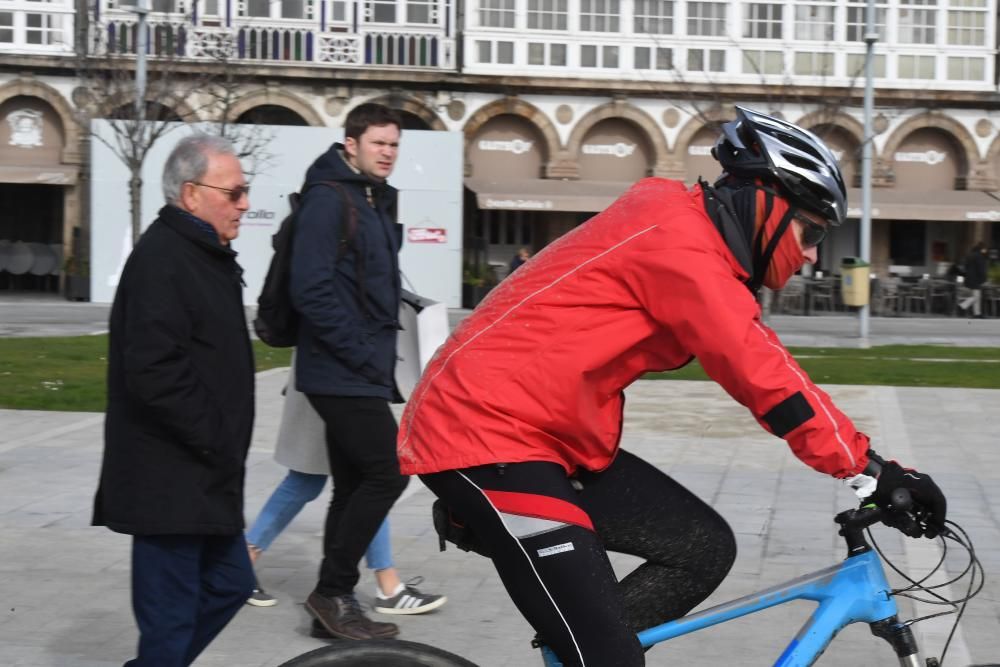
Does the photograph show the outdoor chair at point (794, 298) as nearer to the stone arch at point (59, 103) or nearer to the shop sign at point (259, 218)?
the shop sign at point (259, 218)

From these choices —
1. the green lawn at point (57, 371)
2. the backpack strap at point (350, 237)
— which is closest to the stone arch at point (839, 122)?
the green lawn at point (57, 371)

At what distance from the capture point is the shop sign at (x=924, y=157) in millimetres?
36094

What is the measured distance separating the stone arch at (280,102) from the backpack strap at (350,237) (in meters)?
29.1

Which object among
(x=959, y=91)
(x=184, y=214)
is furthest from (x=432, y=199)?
(x=184, y=214)

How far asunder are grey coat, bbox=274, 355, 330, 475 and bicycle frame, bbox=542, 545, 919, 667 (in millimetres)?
2699

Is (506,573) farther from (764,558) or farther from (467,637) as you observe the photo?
(764,558)

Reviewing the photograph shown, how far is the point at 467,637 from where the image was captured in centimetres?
549

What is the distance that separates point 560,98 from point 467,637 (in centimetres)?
3009

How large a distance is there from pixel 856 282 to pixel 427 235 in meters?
12.3

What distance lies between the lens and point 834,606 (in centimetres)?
322

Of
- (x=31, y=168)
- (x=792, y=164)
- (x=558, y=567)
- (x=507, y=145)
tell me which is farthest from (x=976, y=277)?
(x=558, y=567)

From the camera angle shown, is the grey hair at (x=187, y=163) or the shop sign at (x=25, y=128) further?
the shop sign at (x=25, y=128)

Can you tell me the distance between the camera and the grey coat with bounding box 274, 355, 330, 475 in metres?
5.84

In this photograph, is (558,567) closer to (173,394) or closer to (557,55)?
(173,394)
